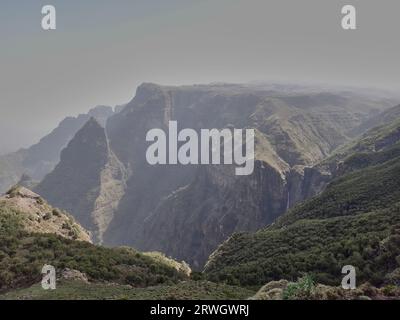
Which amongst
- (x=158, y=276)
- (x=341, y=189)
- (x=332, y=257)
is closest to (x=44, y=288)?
(x=158, y=276)

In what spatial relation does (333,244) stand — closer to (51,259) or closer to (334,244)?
(334,244)

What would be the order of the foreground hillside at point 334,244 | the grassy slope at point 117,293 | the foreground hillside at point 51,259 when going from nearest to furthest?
the grassy slope at point 117,293, the foreground hillside at point 51,259, the foreground hillside at point 334,244

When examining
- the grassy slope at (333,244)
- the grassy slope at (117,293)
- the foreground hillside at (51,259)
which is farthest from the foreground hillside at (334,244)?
the grassy slope at (117,293)

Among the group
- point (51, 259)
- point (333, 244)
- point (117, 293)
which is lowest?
point (333, 244)

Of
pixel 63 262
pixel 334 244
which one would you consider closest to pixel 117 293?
pixel 63 262

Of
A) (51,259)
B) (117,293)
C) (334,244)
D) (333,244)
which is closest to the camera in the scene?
(117,293)

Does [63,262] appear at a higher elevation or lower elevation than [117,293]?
lower

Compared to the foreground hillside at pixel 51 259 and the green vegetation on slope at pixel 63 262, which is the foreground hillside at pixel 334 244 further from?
the foreground hillside at pixel 51 259

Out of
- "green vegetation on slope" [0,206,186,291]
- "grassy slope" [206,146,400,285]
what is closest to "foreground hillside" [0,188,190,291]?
"green vegetation on slope" [0,206,186,291]
